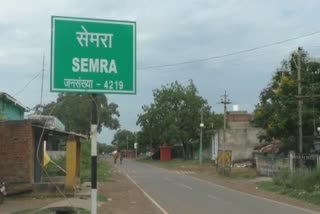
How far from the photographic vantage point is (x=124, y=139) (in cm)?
18712

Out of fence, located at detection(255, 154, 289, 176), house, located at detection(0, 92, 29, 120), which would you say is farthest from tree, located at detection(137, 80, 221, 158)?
house, located at detection(0, 92, 29, 120)

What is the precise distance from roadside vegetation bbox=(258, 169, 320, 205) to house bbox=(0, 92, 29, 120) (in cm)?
1551

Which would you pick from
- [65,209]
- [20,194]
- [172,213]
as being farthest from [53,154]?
[65,209]

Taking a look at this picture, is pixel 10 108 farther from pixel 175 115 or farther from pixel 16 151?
pixel 175 115

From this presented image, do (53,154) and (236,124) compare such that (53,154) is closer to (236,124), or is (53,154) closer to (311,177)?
(311,177)

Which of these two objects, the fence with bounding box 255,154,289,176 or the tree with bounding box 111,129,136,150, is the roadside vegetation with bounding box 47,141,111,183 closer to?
the fence with bounding box 255,154,289,176

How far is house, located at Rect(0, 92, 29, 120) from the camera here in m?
34.0

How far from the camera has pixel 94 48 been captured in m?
6.71

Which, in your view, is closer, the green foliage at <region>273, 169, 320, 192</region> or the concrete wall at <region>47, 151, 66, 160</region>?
the green foliage at <region>273, 169, 320, 192</region>

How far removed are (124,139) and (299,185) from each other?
157 m

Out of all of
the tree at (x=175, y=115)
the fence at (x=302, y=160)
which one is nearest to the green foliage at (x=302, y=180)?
the fence at (x=302, y=160)

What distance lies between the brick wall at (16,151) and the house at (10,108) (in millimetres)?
6489

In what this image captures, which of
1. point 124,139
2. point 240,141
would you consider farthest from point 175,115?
point 124,139

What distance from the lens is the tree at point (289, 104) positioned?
42906mm
